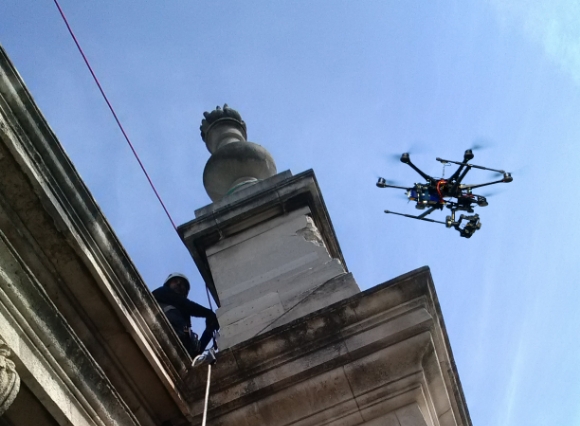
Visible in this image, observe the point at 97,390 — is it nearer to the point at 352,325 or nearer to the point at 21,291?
the point at 21,291

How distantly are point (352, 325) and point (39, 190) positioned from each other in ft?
7.72

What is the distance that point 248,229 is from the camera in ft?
24.1

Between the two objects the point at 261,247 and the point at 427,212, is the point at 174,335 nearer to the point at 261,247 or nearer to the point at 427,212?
the point at 261,247

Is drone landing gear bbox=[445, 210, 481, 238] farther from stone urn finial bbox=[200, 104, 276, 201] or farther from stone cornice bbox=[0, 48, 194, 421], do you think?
stone cornice bbox=[0, 48, 194, 421]

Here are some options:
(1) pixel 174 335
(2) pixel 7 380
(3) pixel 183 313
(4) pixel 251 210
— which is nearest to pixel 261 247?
(4) pixel 251 210

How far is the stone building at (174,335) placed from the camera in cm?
386

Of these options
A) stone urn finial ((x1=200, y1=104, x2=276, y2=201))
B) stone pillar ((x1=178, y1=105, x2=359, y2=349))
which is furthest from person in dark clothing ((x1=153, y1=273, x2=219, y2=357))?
stone urn finial ((x1=200, y1=104, x2=276, y2=201))

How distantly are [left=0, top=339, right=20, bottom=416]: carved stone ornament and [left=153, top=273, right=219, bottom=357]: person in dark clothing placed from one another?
2.68 m

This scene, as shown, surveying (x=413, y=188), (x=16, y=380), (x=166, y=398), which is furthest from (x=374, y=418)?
(x=413, y=188)

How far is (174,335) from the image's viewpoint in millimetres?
4938

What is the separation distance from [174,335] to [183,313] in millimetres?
1874

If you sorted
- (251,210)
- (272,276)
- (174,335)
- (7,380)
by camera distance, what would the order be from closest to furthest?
1. (7,380)
2. (174,335)
3. (272,276)
4. (251,210)

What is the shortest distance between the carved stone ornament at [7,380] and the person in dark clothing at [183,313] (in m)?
2.68

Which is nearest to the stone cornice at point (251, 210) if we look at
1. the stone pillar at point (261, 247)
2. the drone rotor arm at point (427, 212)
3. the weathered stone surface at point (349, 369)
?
the stone pillar at point (261, 247)
